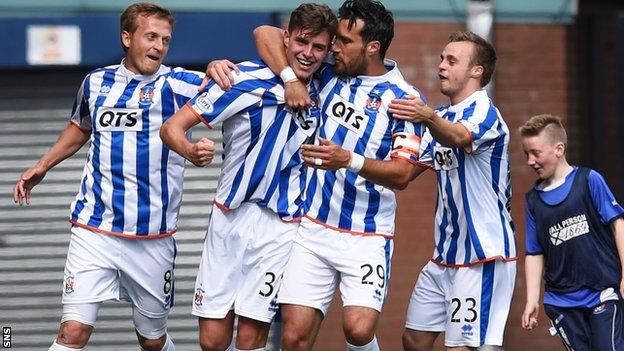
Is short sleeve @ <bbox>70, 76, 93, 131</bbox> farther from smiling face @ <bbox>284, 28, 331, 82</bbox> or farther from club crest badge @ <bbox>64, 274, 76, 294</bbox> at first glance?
smiling face @ <bbox>284, 28, 331, 82</bbox>

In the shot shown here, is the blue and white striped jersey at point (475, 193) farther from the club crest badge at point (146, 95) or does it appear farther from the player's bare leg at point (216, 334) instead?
the club crest badge at point (146, 95)

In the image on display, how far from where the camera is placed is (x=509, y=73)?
11656 millimetres

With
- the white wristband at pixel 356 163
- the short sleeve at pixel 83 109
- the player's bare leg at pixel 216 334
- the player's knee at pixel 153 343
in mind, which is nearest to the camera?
the white wristband at pixel 356 163

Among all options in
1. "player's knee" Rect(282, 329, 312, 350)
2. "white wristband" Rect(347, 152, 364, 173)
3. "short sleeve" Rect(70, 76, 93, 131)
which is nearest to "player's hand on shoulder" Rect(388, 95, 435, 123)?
"white wristband" Rect(347, 152, 364, 173)

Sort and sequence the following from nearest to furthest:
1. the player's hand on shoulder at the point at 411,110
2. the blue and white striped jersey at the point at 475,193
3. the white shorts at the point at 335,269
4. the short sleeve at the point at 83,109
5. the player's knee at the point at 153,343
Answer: the player's hand on shoulder at the point at 411,110
the white shorts at the point at 335,269
the blue and white striped jersey at the point at 475,193
the short sleeve at the point at 83,109
the player's knee at the point at 153,343

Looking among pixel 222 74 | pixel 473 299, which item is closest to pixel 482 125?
pixel 473 299

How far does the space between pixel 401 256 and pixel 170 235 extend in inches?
126

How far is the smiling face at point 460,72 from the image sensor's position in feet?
27.2

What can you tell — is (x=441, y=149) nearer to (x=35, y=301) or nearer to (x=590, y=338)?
(x=590, y=338)

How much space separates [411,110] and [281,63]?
0.86 m

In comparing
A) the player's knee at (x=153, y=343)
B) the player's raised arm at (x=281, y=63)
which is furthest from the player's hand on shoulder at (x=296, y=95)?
the player's knee at (x=153, y=343)

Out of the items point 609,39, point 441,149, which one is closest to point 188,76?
point 441,149

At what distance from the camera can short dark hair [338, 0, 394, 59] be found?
8.01 meters

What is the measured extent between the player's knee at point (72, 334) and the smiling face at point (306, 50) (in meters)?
1.99
